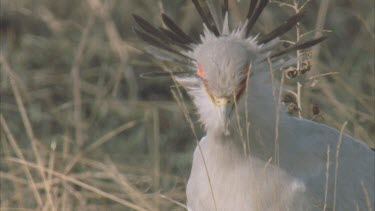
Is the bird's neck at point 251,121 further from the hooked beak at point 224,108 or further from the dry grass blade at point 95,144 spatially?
the dry grass blade at point 95,144

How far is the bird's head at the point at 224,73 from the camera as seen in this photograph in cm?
434

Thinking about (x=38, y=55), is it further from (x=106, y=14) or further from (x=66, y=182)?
(x=66, y=182)

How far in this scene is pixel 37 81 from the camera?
7910 millimetres

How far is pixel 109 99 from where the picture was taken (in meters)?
7.53

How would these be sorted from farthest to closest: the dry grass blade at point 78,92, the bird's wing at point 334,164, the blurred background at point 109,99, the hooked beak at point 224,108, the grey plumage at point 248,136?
the dry grass blade at point 78,92, the blurred background at point 109,99, the bird's wing at point 334,164, the grey plumage at point 248,136, the hooked beak at point 224,108

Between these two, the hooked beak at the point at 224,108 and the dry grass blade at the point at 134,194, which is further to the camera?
the dry grass blade at the point at 134,194

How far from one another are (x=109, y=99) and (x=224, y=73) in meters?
3.22

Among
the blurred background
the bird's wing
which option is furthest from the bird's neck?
the blurred background

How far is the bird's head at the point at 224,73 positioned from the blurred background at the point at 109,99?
1.22 m

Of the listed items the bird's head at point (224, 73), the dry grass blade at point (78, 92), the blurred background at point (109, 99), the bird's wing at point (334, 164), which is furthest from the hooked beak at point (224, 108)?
the dry grass blade at point (78, 92)

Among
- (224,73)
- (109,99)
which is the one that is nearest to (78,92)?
(109,99)

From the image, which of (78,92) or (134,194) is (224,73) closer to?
(134,194)

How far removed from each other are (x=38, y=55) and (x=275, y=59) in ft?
12.3

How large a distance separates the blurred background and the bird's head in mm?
1216
